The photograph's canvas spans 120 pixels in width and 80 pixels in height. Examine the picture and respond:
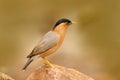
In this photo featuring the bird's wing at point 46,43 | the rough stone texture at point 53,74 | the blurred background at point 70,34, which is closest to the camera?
the bird's wing at point 46,43

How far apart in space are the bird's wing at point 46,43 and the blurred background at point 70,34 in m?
12.8

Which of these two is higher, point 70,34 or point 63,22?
point 70,34

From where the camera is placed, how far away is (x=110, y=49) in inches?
1547

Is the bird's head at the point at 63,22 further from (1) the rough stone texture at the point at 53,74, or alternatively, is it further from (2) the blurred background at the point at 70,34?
(2) the blurred background at the point at 70,34

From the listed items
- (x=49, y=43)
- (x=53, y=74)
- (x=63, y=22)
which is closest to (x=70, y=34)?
(x=63, y=22)

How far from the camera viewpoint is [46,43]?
20.3 metres

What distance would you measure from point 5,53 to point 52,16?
6926 mm

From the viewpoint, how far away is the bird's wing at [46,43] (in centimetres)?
2019

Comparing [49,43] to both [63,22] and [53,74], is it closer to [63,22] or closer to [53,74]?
[63,22]

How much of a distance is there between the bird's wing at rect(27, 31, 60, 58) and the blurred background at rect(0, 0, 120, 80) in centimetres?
1281

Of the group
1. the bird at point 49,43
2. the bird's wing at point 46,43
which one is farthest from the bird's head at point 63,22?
the bird's wing at point 46,43

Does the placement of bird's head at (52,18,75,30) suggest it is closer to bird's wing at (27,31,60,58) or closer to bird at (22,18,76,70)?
bird at (22,18,76,70)

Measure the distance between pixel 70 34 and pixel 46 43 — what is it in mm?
19775

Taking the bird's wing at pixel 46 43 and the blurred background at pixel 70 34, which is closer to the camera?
the bird's wing at pixel 46 43
